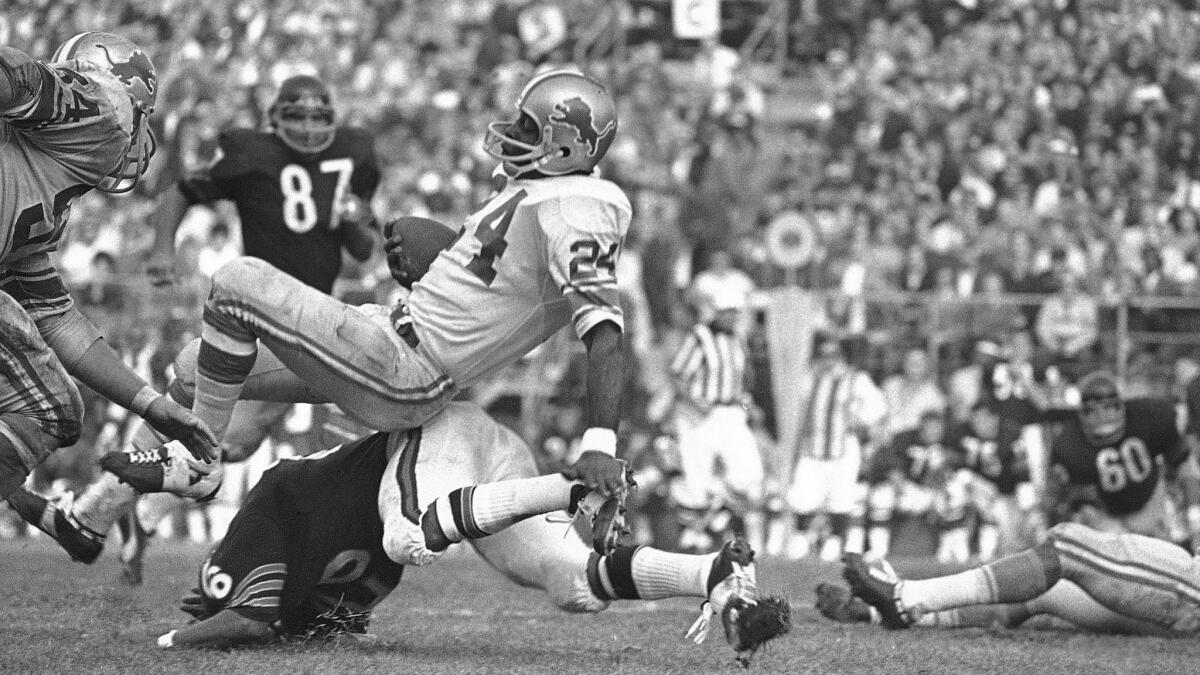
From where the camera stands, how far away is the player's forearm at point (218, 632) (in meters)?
5.28

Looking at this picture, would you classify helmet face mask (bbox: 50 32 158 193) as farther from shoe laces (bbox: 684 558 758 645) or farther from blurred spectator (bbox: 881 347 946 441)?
blurred spectator (bbox: 881 347 946 441)

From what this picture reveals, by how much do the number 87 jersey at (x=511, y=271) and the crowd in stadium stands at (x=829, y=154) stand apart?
286 inches

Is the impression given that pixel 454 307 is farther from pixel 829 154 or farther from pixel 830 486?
pixel 829 154

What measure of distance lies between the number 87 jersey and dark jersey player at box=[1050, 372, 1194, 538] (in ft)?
12.5

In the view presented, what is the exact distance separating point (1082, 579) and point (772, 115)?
11.5m

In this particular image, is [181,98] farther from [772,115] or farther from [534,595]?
[534,595]

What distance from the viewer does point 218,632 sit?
5.28 meters

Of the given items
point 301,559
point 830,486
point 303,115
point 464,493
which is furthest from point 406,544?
point 830,486

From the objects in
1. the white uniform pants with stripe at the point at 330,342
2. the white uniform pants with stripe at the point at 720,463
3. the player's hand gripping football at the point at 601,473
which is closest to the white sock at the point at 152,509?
the white uniform pants with stripe at the point at 330,342

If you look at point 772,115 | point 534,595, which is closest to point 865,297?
point 772,115

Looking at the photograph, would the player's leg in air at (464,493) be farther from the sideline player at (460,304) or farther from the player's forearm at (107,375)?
the player's forearm at (107,375)

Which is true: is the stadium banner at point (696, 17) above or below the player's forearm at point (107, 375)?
above

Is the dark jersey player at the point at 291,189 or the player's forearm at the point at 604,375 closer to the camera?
the player's forearm at the point at 604,375

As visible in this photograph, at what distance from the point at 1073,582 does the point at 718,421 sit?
6.54 m
